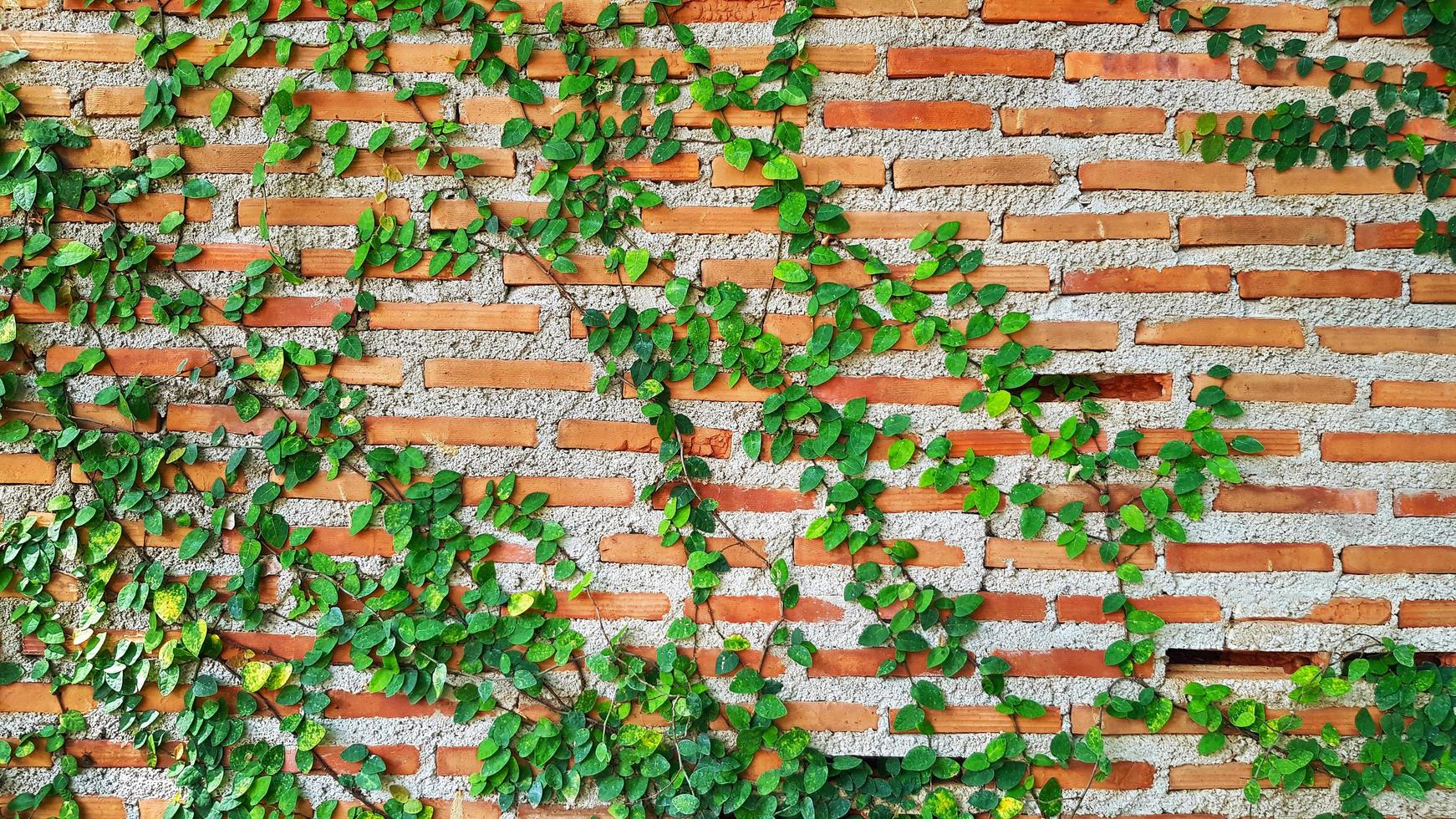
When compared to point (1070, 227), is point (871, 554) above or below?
below

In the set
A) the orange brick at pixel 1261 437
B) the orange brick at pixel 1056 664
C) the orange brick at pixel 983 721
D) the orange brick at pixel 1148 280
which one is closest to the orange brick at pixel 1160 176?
the orange brick at pixel 1148 280

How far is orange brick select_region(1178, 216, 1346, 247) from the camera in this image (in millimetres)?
1617

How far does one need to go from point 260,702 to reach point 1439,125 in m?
2.64

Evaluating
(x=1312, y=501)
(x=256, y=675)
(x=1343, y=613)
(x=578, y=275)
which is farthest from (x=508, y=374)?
(x=1343, y=613)

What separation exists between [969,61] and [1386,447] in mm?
1139

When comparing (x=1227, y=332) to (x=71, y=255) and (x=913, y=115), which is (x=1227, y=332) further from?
(x=71, y=255)

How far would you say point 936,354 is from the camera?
1.63 m

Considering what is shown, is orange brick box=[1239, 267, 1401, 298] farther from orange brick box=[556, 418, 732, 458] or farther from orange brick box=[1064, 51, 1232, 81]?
orange brick box=[556, 418, 732, 458]

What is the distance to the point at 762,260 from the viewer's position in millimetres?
1628

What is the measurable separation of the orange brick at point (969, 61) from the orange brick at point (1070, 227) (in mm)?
284

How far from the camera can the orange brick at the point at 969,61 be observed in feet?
5.27

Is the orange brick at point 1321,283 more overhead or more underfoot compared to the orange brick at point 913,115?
more underfoot

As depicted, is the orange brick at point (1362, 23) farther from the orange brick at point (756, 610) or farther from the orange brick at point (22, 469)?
the orange brick at point (22, 469)

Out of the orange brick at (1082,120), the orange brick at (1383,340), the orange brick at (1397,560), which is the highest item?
the orange brick at (1082,120)
